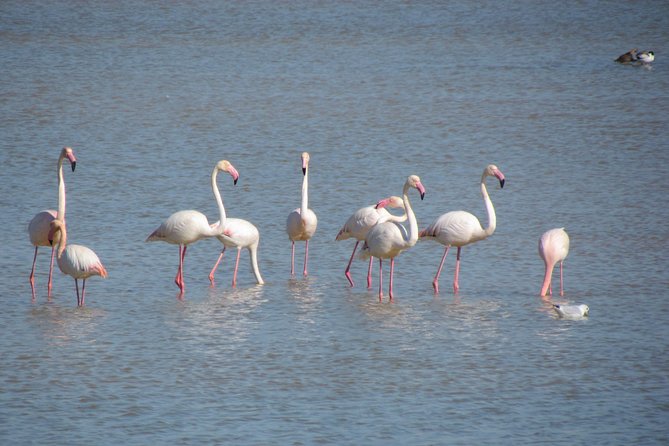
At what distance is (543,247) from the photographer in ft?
31.7

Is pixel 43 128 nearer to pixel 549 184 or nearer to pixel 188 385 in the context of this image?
pixel 549 184

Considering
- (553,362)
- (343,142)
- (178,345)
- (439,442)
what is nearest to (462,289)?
(553,362)

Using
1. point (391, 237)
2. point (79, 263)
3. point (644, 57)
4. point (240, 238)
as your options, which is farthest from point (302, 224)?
point (644, 57)

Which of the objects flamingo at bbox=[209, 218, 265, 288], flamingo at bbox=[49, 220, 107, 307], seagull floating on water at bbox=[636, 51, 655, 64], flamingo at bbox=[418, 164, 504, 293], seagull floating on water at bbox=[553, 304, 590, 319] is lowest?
seagull floating on water at bbox=[553, 304, 590, 319]

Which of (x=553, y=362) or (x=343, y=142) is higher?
(x=343, y=142)

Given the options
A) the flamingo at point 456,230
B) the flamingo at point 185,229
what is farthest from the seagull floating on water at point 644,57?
the flamingo at point 185,229

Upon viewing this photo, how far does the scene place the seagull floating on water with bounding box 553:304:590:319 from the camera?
8.78 m

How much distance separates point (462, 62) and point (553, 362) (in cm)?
1496

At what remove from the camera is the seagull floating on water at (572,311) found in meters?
8.78

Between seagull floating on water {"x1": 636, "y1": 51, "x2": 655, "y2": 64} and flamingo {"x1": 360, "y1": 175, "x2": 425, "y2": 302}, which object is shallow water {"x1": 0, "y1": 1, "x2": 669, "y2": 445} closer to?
seagull floating on water {"x1": 636, "y1": 51, "x2": 655, "y2": 64}

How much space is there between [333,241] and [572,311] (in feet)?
10.6

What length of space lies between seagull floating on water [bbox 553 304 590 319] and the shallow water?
0.23ft

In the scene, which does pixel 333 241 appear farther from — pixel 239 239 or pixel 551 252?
pixel 551 252

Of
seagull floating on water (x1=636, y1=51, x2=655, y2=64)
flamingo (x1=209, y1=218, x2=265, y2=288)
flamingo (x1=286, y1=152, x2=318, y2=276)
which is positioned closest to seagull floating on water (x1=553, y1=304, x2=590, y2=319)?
flamingo (x1=286, y1=152, x2=318, y2=276)
